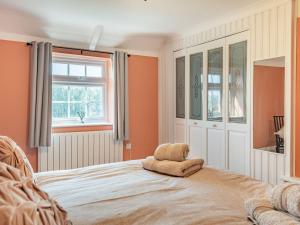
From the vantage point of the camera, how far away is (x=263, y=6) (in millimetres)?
2867

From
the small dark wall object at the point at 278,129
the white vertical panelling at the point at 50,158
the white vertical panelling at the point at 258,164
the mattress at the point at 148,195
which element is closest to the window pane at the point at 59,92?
the white vertical panelling at the point at 50,158

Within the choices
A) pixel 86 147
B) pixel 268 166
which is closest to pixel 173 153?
pixel 268 166

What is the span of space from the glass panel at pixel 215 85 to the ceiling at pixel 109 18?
0.48m

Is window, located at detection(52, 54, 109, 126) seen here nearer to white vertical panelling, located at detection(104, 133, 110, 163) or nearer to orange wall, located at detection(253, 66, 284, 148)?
white vertical panelling, located at detection(104, 133, 110, 163)

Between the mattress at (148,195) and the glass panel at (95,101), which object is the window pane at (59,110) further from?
the mattress at (148,195)

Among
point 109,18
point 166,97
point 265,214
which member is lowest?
point 265,214

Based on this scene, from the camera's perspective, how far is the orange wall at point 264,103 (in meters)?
Answer: 2.99

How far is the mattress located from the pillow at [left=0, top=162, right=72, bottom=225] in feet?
0.54

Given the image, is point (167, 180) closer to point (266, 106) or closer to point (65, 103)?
point (266, 106)

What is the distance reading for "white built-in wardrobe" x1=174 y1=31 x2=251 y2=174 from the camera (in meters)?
3.17

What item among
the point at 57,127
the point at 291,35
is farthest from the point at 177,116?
the point at 291,35

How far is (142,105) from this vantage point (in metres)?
4.45

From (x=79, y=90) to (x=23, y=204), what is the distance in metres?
3.20

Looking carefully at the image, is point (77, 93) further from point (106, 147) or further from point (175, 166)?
point (175, 166)
